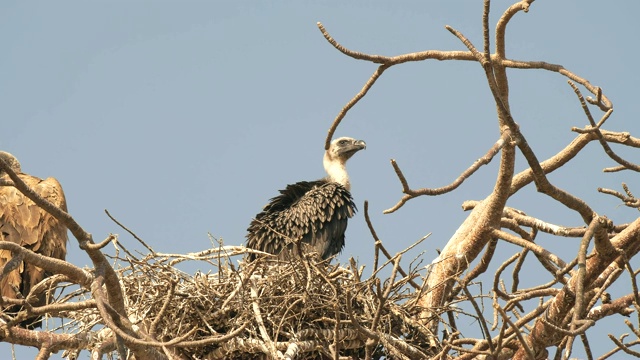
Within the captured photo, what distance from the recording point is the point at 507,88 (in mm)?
6602

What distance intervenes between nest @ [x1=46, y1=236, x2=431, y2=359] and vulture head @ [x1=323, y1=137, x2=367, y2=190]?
395 cm

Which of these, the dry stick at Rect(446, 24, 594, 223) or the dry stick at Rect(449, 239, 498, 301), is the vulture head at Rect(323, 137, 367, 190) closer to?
the dry stick at Rect(449, 239, 498, 301)

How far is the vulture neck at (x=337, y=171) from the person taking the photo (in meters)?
11.5

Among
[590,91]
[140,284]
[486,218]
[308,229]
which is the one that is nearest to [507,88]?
[590,91]

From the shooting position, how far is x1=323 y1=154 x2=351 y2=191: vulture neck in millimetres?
11477

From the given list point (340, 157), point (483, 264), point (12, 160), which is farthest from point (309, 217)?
point (12, 160)

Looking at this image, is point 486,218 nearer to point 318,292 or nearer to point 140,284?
point 318,292

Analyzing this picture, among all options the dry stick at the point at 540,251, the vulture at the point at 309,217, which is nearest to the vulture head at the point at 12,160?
the vulture at the point at 309,217

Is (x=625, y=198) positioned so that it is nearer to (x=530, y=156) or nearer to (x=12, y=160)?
(x=530, y=156)

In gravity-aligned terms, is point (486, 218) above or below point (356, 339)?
above

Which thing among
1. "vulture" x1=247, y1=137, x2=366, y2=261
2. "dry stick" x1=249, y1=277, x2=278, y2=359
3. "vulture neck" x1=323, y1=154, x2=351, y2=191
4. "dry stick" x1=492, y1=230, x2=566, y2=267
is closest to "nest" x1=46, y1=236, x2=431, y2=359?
"dry stick" x1=249, y1=277, x2=278, y2=359

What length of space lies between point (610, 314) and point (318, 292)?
195 centimetres

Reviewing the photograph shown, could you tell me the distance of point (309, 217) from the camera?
393 inches

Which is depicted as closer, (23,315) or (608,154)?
(23,315)
